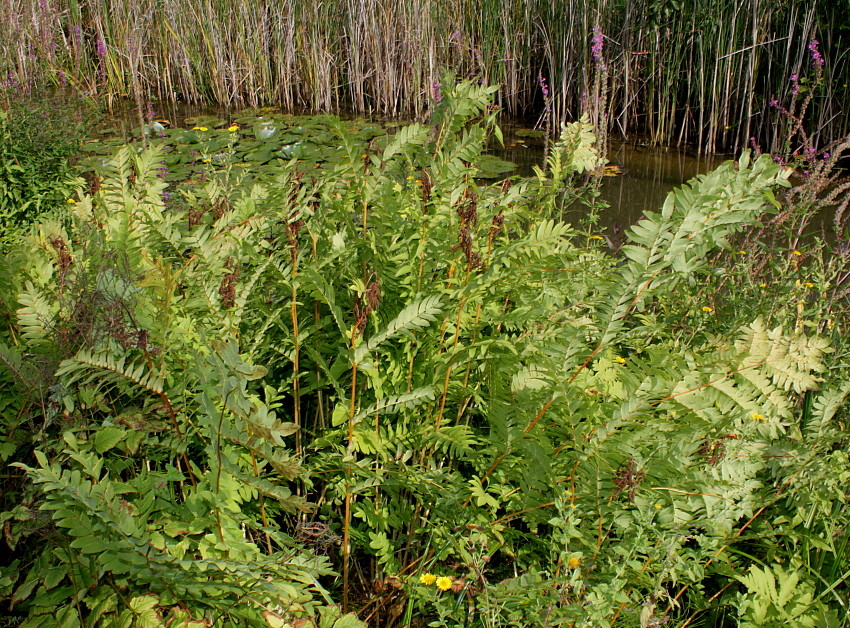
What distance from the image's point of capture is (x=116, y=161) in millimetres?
2016

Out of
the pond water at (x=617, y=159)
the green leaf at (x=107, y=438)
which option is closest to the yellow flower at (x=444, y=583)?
the green leaf at (x=107, y=438)

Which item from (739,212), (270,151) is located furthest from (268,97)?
(739,212)

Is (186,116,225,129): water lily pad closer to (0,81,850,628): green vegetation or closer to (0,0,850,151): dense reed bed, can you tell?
(0,0,850,151): dense reed bed

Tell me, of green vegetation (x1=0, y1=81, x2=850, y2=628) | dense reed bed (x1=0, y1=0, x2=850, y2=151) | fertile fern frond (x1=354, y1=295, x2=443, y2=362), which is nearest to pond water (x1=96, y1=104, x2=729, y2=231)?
dense reed bed (x1=0, y1=0, x2=850, y2=151)

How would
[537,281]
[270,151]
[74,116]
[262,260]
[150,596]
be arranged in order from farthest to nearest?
[270,151] → [74,116] → [537,281] → [262,260] → [150,596]

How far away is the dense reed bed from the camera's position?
5.77 m

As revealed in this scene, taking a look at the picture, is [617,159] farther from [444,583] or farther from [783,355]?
[444,583]

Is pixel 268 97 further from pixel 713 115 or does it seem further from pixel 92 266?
pixel 92 266

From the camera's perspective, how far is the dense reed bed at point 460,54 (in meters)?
5.77

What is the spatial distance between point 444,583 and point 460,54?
6179 mm

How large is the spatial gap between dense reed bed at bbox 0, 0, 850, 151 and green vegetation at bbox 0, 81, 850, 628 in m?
3.65

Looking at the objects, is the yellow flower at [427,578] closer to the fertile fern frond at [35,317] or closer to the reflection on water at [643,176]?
the fertile fern frond at [35,317]

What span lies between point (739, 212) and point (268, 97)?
289 inches

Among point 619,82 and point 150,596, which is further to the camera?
point 619,82
